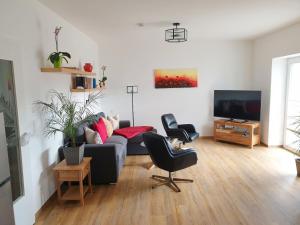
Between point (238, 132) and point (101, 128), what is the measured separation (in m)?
3.30

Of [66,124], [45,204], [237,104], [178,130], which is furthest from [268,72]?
[45,204]

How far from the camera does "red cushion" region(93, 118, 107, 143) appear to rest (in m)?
4.07

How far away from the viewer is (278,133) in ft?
17.3

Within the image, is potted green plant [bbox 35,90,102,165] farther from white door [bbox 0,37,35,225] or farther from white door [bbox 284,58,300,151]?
white door [bbox 284,58,300,151]

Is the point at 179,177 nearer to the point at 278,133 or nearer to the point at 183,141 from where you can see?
the point at 183,141

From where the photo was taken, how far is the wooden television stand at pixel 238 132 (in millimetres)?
5219

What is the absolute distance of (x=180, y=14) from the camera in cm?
350

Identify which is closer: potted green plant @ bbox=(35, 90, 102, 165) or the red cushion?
potted green plant @ bbox=(35, 90, 102, 165)

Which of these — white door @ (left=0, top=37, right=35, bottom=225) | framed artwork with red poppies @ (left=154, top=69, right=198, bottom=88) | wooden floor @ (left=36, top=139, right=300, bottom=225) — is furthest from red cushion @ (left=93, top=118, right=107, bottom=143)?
framed artwork with red poppies @ (left=154, top=69, right=198, bottom=88)

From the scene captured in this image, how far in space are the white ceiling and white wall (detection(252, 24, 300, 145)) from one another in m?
0.32

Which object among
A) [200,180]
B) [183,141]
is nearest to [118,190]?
[200,180]

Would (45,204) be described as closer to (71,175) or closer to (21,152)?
(71,175)

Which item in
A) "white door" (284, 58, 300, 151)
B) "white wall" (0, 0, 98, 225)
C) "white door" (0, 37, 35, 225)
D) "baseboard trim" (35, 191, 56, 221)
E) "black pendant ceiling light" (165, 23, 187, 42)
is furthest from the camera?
"white door" (284, 58, 300, 151)

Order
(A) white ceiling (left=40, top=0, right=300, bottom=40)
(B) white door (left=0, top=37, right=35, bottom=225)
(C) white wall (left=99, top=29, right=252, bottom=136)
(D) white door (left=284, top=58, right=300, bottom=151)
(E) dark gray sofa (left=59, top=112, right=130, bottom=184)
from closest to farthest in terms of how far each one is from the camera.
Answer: (B) white door (left=0, top=37, right=35, bottom=225) < (A) white ceiling (left=40, top=0, right=300, bottom=40) < (E) dark gray sofa (left=59, top=112, right=130, bottom=184) < (D) white door (left=284, top=58, right=300, bottom=151) < (C) white wall (left=99, top=29, right=252, bottom=136)
